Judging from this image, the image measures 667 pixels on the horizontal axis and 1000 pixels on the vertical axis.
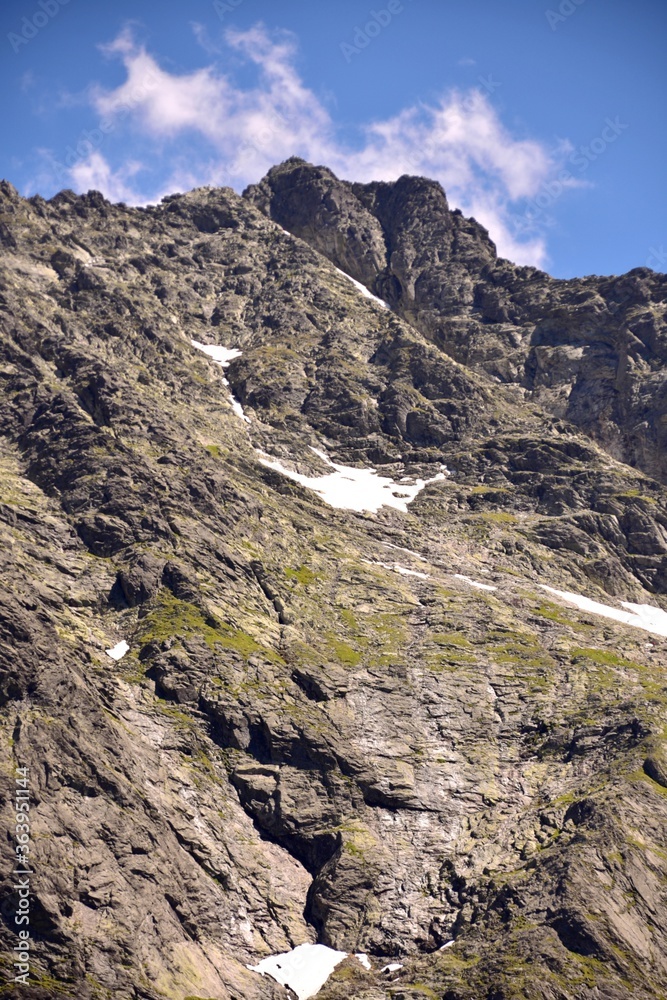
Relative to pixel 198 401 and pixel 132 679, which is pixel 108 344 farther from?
pixel 132 679

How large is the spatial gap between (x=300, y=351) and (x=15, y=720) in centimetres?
13081

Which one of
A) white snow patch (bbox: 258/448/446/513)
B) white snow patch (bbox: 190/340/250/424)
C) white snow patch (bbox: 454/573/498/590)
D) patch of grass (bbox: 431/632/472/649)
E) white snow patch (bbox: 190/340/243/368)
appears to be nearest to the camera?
patch of grass (bbox: 431/632/472/649)

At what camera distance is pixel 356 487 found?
14975 cm

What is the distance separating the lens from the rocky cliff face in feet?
201

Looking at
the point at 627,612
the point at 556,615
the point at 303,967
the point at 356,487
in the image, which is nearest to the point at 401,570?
the point at 556,615

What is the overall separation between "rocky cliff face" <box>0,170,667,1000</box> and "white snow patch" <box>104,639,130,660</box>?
733 millimetres

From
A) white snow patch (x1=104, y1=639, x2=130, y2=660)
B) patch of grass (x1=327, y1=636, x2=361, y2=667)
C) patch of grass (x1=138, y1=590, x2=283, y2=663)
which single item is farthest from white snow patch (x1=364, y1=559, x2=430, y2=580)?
white snow patch (x1=104, y1=639, x2=130, y2=660)

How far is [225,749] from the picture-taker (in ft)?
258

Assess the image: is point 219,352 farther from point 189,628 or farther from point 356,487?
point 189,628

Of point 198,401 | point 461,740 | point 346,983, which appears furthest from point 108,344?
point 346,983

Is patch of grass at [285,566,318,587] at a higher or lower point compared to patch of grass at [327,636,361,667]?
higher

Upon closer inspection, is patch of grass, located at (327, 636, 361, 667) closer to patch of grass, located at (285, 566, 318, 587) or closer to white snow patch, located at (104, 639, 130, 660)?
patch of grass, located at (285, 566, 318, 587)

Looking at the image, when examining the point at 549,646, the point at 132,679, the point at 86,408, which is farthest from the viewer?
the point at 86,408

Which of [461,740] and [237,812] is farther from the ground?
[461,740]
